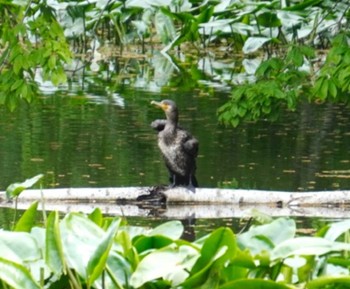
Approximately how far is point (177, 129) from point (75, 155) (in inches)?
72.0

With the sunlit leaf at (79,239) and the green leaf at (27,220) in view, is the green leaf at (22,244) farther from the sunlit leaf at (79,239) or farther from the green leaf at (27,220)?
the green leaf at (27,220)

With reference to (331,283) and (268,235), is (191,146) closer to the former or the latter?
(268,235)

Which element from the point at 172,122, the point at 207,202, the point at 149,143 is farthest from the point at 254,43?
the point at 149,143

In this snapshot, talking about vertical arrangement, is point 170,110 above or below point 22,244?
below

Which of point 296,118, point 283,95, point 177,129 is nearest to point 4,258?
point 283,95

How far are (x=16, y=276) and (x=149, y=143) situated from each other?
400 inches

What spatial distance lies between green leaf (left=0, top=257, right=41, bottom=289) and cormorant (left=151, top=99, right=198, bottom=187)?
7.13m

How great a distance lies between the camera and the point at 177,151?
32.4 ft

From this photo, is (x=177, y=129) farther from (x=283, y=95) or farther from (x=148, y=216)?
(x=283, y=95)

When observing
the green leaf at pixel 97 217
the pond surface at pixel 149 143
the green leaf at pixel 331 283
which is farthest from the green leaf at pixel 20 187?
the pond surface at pixel 149 143

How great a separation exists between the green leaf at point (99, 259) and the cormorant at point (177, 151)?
23.4 feet

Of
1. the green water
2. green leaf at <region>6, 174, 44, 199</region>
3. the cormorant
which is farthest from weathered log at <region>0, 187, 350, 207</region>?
green leaf at <region>6, 174, 44, 199</region>

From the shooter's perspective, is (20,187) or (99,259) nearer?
(99,259)

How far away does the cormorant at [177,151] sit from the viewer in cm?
976
